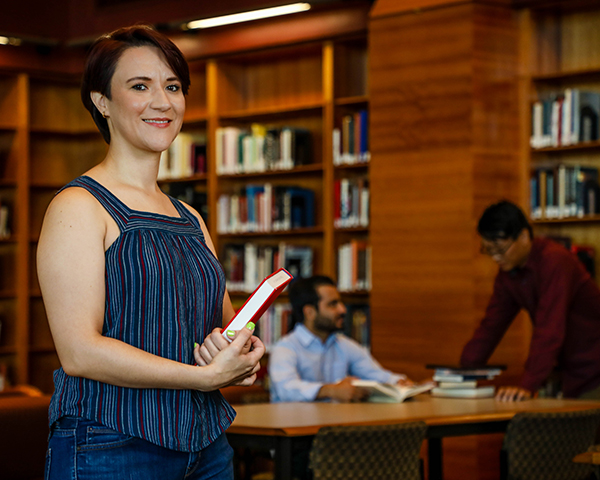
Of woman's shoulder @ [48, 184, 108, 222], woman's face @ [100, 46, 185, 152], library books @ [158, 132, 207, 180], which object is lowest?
woman's shoulder @ [48, 184, 108, 222]

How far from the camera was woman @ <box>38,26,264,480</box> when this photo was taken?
143 centimetres

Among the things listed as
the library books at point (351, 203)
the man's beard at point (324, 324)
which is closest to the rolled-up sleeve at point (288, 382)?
the man's beard at point (324, 324)

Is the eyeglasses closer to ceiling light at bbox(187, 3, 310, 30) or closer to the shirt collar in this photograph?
the shirt collar

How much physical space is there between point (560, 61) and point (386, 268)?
1.86 metres

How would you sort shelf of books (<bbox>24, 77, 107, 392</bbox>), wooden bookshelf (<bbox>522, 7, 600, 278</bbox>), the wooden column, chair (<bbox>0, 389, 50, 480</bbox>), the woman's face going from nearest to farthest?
the woman's face → chair (<bbox>0, 389, 50, 480</bbox>) → the wooden column → wooden bookshelf (<bbox>522, 7, 600, 278</bbox>) → shelf of books (<bbox>24, 77, 107, 392</bbox>)

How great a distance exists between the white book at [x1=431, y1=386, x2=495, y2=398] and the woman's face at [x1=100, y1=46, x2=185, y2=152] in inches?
117

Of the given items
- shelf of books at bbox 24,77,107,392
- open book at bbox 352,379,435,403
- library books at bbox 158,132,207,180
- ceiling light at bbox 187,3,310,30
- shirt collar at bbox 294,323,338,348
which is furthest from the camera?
shelf of books at bbox 24,77,107,392

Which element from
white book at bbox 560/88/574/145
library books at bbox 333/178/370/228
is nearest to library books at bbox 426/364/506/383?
white book at bbox 560/88/574/145

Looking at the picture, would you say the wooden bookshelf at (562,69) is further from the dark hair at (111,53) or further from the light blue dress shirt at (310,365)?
the dark hair at (111,53)

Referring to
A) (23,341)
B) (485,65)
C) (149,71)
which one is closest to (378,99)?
(485,65)

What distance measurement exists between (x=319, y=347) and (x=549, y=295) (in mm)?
1220

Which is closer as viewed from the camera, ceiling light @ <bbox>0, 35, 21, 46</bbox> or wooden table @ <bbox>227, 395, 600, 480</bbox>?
wooden table @ <bbox>227, 395, 600, 480</bbox>

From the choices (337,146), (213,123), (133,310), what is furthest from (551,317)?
(213,123)

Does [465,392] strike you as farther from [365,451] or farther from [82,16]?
[82,16]
